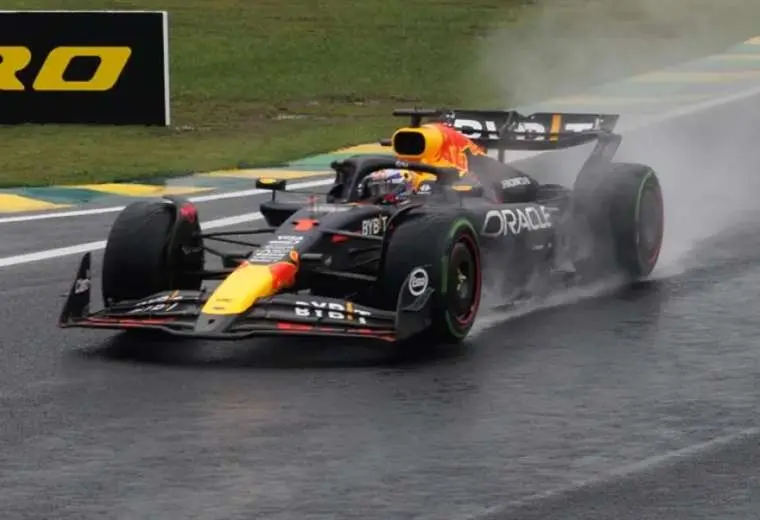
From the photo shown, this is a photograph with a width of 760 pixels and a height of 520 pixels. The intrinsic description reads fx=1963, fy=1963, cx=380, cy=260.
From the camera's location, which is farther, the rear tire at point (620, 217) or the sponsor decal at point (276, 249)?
the rear tire at point (620, 217)

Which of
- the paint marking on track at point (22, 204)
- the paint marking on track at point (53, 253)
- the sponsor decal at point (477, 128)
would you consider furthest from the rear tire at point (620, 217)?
the paint marking on track at point (22, 204)

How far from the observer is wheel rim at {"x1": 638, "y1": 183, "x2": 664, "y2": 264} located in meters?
12.2

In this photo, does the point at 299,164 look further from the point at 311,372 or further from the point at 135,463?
the point at 135,463

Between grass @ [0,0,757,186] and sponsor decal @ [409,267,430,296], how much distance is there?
8.90 meters

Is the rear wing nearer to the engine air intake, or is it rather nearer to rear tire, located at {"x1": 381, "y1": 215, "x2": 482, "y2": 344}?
the engine air intake

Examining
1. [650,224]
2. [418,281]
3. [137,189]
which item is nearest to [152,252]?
[418,281]

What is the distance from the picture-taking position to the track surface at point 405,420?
7.12 m

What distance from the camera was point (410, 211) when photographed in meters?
10.1

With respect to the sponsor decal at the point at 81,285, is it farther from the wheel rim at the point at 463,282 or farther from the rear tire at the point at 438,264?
the wheel rim at the point at 463,282

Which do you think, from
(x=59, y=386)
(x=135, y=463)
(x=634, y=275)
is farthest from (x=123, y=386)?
(x=634, y=275)

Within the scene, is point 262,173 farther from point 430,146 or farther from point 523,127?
point 430,146

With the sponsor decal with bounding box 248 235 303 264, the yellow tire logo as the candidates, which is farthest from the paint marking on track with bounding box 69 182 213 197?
the sponsor decal with bounding box 248 235 303 264

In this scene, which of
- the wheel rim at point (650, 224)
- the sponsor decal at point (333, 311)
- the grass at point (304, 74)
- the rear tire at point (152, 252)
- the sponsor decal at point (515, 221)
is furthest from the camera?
the grass at point (304, 74)

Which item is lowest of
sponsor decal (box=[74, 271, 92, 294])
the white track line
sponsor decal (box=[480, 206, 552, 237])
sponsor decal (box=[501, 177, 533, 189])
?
sponsor decal (box=[74, 271, 92, 294])
